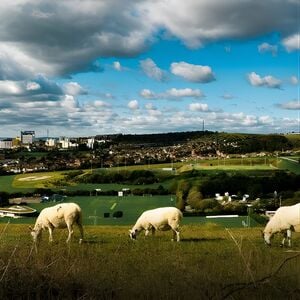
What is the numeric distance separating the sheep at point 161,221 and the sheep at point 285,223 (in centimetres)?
396

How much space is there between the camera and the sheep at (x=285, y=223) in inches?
738

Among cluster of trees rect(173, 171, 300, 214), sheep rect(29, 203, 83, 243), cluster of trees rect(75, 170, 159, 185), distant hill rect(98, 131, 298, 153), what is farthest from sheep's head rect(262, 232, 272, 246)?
distant hill rect(98, 131, 298, 153)

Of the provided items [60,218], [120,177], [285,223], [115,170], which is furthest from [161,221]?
[115,170]

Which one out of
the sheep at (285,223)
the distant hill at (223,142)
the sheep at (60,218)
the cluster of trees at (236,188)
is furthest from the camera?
the distant hill at (223,142)

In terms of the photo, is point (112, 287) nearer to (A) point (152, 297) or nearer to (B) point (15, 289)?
(A) point (152, 297)

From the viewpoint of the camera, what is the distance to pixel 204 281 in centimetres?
742

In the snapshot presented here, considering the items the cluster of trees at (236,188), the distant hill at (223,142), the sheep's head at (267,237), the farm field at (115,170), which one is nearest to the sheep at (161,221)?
the sheep's head at (267,237)

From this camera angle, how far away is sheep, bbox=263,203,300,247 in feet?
61.5

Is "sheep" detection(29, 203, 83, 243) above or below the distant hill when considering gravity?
below

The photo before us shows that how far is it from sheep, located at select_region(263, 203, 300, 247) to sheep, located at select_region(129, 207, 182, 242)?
3961 mm

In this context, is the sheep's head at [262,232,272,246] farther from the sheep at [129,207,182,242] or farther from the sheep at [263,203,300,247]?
the sheep at [129,207,182,242]

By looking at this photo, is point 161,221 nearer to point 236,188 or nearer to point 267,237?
point 267,237

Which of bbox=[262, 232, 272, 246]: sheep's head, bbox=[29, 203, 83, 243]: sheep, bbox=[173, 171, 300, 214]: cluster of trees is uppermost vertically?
bbox=[29, 203, 83, 243]: sheep

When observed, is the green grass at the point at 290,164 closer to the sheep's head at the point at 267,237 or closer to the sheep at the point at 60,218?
the sheep's head at the point at 267,237
